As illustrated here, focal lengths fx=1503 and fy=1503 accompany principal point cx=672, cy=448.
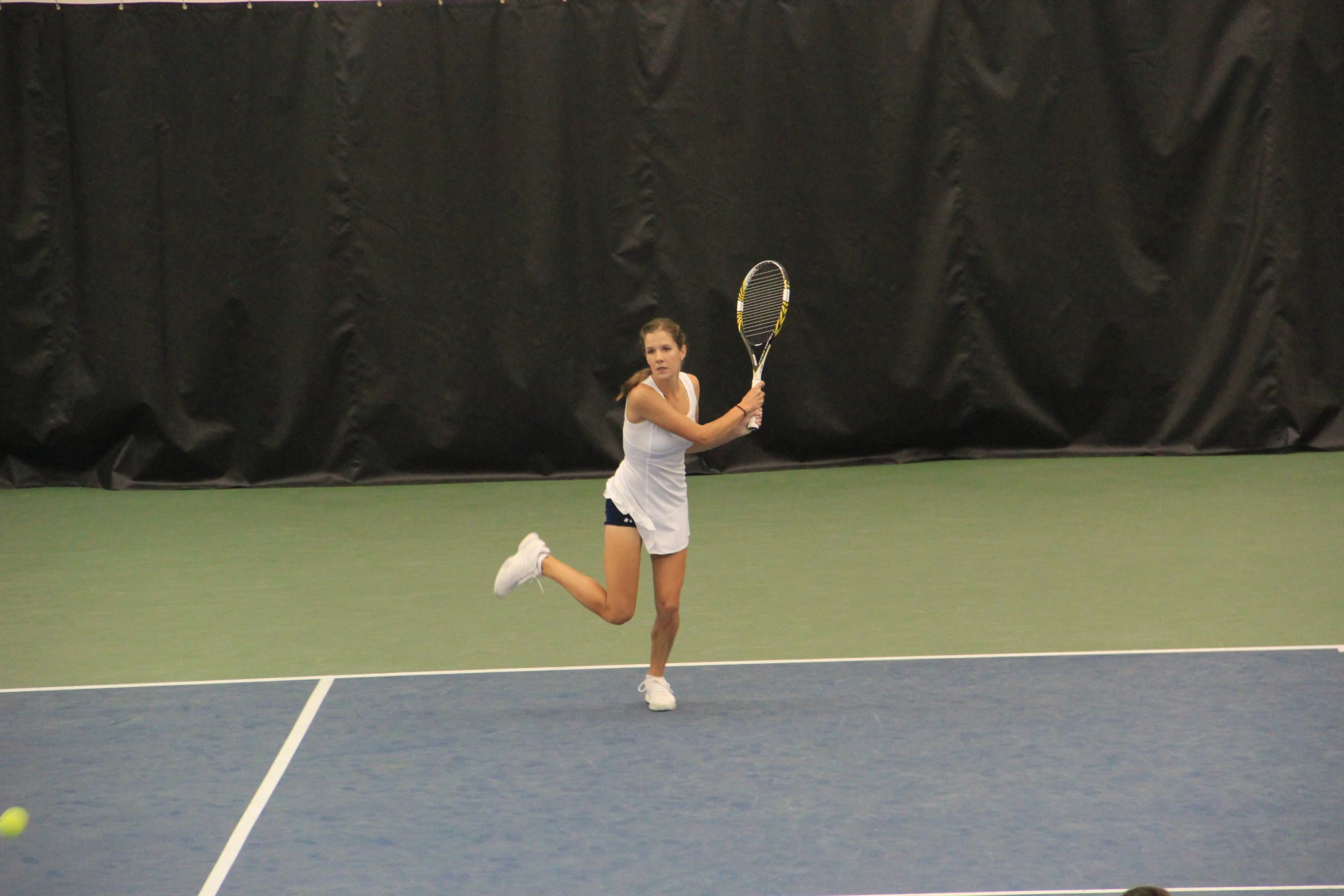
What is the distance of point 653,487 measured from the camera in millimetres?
4539

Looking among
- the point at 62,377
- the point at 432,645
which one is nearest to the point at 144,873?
the point at 432,645

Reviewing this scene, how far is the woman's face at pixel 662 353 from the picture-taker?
441 cm

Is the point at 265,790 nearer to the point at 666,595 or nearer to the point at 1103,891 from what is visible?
the point at 666,595

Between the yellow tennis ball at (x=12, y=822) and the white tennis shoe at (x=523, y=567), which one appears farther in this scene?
the white tennis shoe at (x=523, y=567)

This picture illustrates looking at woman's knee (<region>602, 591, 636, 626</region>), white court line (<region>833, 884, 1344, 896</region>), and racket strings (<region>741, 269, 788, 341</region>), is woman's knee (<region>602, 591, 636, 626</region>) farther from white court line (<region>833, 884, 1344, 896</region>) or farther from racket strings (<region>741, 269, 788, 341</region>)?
white court line (<region>833, 884, 1344, 896</region>)

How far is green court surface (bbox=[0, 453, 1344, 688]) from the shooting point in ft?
17.6

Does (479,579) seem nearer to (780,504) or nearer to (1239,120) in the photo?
(780,504)

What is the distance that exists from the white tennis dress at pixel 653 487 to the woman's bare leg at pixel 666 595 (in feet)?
0.11

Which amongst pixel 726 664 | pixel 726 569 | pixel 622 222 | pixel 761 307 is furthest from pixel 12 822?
pixel 622 222

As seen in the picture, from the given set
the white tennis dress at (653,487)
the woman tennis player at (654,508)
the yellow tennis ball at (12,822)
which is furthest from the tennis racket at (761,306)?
the yellow tennis ball at (12,822)

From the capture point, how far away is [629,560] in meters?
4.55

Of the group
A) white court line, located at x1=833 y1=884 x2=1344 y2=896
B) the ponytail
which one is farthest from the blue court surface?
the ponytail

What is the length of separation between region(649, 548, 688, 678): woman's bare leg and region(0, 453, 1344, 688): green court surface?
2.10 ft

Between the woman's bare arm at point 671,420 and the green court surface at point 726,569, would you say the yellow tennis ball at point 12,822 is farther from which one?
the green court surface at point 726,569
